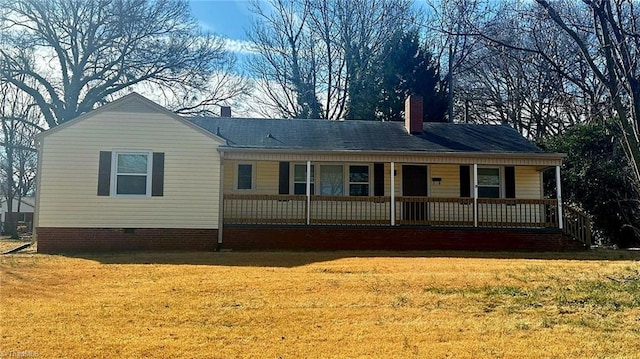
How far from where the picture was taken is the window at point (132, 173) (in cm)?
1398

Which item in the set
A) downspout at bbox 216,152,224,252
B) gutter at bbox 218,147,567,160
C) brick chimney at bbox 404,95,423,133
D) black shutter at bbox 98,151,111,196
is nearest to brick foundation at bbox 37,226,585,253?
downspout at bbox 216,152,224,252

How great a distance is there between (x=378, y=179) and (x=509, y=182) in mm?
4368

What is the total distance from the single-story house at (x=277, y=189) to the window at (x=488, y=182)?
0.12 feet

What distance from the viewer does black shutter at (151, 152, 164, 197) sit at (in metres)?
14.0

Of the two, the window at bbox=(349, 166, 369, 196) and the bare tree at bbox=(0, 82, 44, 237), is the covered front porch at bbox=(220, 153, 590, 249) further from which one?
the bare tree at bbox=(0, 82, 44, 237)

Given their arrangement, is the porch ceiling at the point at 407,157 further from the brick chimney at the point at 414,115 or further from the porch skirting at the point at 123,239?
the brick chimney at the point at 414,115

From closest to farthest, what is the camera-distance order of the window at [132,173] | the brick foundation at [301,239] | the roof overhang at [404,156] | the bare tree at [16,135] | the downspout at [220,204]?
the brick foundation at [301,239], the window at [132,173], the downspout at [220,204], the roof overhang at [404,156], the bare tree at [16,135]

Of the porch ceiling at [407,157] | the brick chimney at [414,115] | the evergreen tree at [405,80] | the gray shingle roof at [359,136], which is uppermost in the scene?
the evergreen tree at [405,80]

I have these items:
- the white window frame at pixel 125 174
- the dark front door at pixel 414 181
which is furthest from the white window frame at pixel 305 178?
the white window frame at pixel 125 174

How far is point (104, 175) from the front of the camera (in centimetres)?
1384

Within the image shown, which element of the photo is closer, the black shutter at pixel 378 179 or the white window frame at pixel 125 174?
the white window frame at pixel 125 174

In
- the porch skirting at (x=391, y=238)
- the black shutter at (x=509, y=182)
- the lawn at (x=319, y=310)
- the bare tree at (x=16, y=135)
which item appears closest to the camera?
the lawn at (x=319, y=310)

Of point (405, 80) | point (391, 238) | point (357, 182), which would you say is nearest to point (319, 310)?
point (391, 238)

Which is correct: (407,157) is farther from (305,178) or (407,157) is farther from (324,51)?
(324,51)
